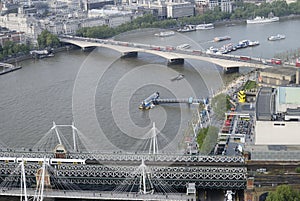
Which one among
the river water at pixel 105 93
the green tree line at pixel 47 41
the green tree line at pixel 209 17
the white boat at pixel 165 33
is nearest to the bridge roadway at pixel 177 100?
the river water at pixel 105 93

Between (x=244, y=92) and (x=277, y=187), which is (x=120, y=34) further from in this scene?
(x=277, y=187)

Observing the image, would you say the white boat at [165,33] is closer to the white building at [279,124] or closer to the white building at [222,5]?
the white building at [222,5]

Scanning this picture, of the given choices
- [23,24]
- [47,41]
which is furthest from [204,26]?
[23,24]

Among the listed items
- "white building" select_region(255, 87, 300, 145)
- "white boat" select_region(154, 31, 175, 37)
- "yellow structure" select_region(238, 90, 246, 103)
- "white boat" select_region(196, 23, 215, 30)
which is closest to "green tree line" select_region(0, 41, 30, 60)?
"white boat" select_region(154, 31, 175, 37)

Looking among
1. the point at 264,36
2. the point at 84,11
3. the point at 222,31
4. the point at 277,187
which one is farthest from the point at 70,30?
the point at 277,187

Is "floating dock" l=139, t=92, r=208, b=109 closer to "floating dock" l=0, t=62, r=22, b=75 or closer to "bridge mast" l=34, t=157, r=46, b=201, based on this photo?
"bridge mast" l=34, t=157, r=46, b=201
